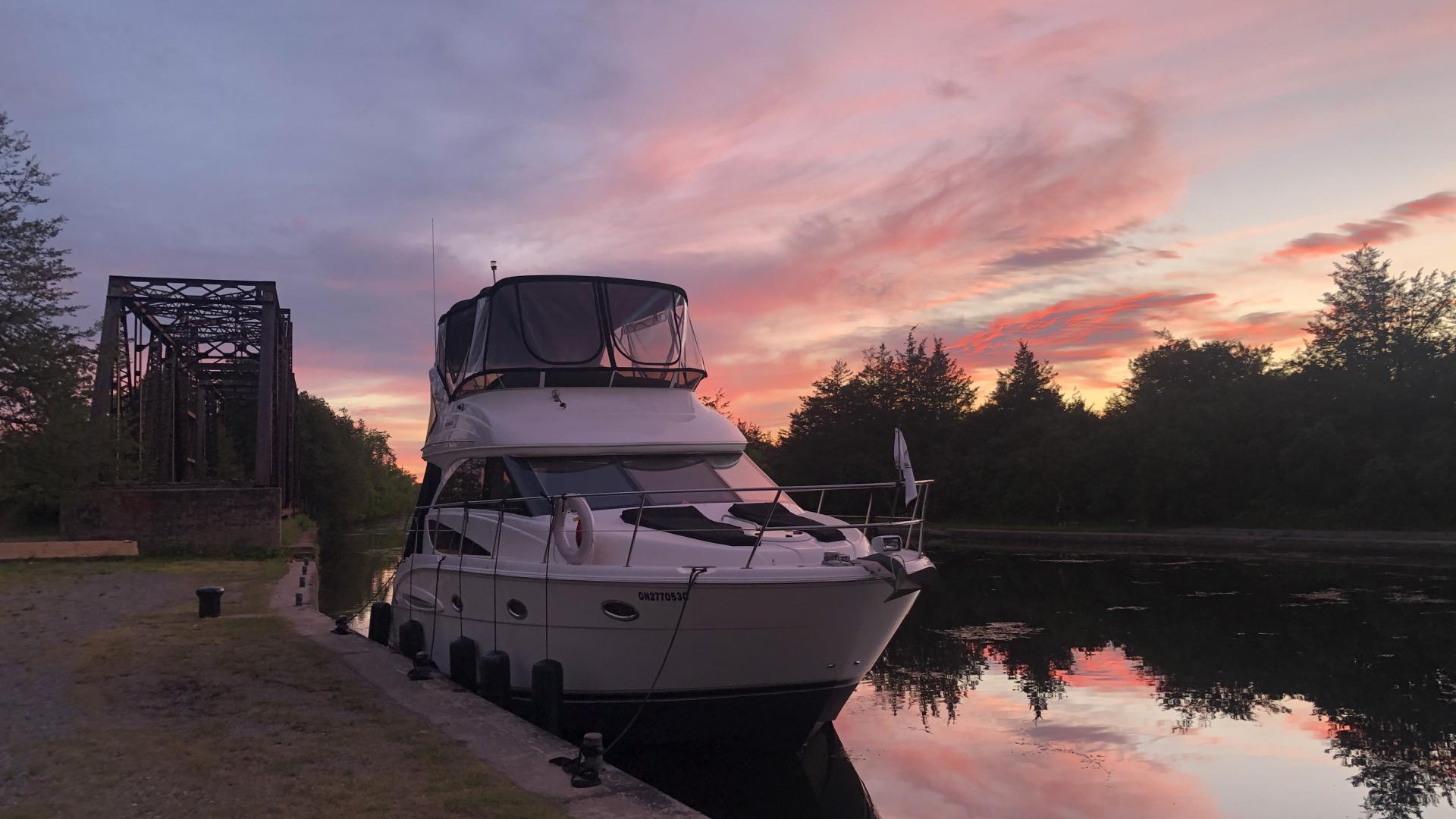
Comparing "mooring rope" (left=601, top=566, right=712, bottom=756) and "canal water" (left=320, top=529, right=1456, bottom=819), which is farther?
"canal water" (left=320, top=529, right=1456, bottom=819)

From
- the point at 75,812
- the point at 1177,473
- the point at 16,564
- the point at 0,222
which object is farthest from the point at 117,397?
the point at 1177,473

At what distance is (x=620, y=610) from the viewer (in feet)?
23.5

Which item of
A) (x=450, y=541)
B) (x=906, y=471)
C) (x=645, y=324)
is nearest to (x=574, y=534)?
(x=906, y=471)

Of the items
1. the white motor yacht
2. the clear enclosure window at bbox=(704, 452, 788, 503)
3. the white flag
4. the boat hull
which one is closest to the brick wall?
the white motor yacht

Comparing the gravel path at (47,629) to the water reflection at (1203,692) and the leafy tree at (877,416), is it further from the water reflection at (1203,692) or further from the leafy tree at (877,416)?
the leafy tree at (877,416)

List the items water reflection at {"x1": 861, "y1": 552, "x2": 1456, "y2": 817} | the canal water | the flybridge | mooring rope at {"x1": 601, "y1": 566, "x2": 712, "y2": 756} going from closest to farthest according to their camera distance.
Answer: mooring rope at {"x1": 601, "y1": 566, "x2": 712, "y2": 756} < the canal water < water reflection at {"x1": 861, "y1": 552, "x2": 1456, "y2": 817} < the flybridge

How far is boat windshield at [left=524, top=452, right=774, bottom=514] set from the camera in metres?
8.70

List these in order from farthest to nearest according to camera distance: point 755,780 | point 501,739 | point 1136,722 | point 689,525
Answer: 1. point 1136,722
2. point 689,525
3. point 755,780
4. point 501,739

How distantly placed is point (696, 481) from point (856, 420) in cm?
5148

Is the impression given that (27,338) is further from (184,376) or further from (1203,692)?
(184,376)

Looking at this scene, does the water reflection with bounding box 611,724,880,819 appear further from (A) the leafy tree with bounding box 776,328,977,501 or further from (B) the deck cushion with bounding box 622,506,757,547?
(A) the leafy tree with bounding box 776,328,977,501

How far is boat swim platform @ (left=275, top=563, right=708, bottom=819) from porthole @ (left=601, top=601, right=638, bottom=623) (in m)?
0.96

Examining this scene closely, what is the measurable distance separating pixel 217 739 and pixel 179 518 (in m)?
18.9

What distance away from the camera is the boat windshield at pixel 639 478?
343 inches
